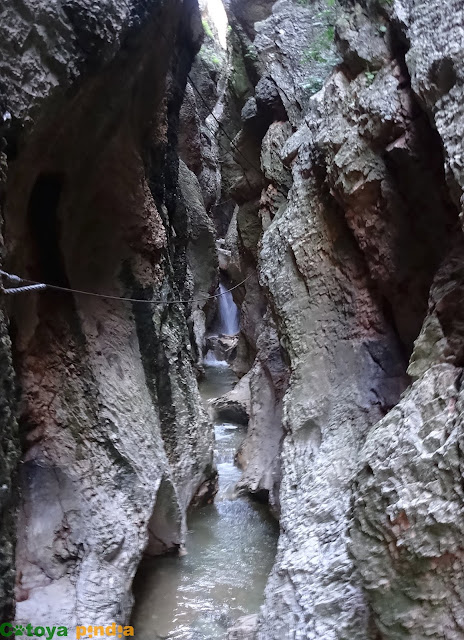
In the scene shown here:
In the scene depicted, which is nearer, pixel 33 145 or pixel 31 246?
pixel 33 145

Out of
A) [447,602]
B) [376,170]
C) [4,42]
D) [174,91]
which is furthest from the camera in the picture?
[174,91]

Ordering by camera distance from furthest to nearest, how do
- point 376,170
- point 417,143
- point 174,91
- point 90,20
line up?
point 174,91
point 376,170
point 417,143
point 90,20

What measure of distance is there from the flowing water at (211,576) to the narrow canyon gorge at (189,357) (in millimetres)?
28

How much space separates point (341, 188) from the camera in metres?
4.52

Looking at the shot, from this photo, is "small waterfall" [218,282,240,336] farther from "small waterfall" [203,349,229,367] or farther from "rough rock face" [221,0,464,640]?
"rough rock face" [221,0,464,640]

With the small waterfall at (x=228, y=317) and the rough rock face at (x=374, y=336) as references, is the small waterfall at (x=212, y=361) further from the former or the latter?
the rough rock face at (x=374, y=336)

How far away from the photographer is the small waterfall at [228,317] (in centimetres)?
1919

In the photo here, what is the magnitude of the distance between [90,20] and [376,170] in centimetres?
249

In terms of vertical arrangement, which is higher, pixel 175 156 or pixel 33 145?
pixel 175 156

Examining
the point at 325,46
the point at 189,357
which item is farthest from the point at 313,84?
the point at 189,357

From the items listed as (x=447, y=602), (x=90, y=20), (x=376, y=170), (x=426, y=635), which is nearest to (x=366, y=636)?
(x=426, y=635)

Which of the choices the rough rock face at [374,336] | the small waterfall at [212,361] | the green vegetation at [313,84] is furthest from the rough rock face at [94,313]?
the small waterfall at [212,361]

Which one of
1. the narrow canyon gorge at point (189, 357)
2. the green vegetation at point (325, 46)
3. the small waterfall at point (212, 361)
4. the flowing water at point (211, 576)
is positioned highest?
the green vegetation at point (325, 46)

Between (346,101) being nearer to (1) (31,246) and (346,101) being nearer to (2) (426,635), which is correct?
(1) (31,246)
